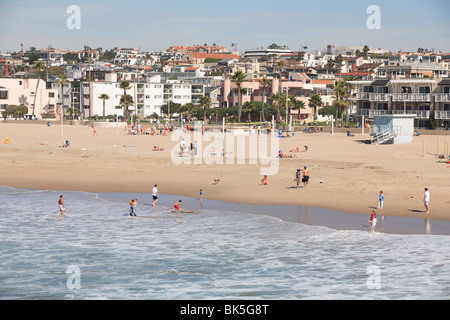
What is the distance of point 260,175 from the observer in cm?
3928

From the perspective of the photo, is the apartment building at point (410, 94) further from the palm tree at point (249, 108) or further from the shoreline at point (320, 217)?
the shoreline at point (320, 217)

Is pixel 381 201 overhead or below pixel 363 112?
below

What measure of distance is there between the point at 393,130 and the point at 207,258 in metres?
39.2

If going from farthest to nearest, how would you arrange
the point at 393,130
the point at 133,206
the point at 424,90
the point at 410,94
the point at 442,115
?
the point at 410,94 < the point at 424,90 < the point at 442,115 < the point at 393,130 < the point at 133,206

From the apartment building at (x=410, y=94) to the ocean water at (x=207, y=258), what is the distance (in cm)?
4893

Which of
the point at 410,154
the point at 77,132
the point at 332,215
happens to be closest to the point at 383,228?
the point at 332,215

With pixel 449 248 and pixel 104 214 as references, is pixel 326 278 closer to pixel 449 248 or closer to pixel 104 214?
pixel 449 248

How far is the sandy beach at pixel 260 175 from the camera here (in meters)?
32.0

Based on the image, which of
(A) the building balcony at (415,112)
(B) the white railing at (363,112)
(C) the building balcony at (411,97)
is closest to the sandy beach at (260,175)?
(A) the building balcony at (415,112)

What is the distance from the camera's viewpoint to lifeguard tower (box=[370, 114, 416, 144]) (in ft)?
189

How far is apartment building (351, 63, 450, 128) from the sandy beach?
16520mm

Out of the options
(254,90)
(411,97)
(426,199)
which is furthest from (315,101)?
(426,199)

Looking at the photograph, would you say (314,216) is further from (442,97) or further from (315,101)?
(315,101)

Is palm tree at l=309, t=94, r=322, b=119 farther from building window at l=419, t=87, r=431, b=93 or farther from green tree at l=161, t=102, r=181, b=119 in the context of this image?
building window at l=419, t=87, r=431, b=93
